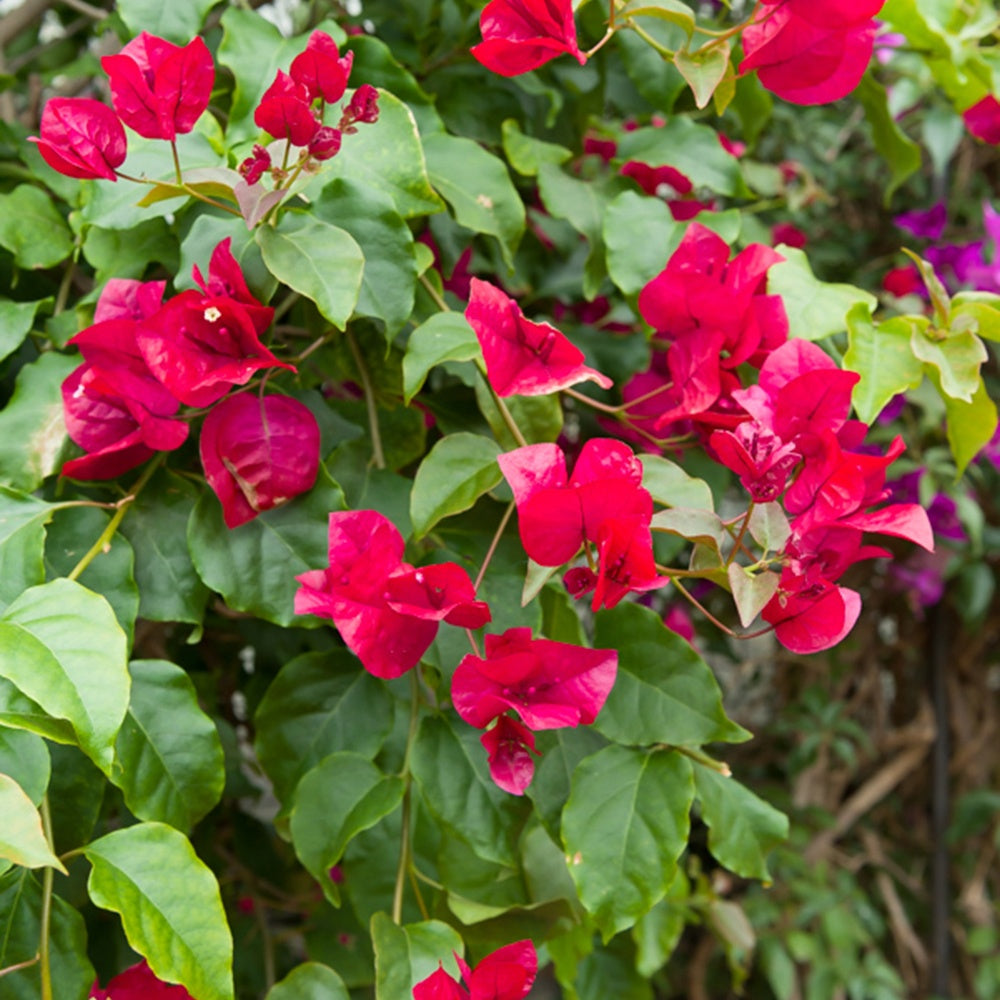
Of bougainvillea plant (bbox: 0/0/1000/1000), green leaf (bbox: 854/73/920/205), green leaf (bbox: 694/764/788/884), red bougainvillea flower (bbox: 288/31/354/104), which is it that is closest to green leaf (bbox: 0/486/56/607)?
bougainvillea plant (bbox: 0/0/1000/1000)

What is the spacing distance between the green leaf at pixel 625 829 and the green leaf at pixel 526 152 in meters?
0.34

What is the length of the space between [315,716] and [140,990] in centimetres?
15

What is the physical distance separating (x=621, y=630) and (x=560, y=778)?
0.08m

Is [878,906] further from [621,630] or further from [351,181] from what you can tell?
Result: [351,181]

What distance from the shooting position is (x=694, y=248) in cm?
49

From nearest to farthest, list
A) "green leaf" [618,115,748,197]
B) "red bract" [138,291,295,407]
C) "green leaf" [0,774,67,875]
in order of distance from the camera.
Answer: "green leaf" [0,774,67,875] → "red bract" [138,291,295,407] → "green leaf" [618,115,748,197]

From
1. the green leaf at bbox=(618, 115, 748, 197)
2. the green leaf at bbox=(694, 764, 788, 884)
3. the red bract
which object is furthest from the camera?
the green leaf at bbox=(618, 115, 748, 197)

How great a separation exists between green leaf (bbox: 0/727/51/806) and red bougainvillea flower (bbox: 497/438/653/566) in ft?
0.65

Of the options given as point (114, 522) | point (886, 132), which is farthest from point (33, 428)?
point (886, 132)

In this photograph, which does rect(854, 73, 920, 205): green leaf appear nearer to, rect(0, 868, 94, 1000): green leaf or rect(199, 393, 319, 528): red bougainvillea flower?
rect(199, 393, 319, 528): red bougainvillea flower

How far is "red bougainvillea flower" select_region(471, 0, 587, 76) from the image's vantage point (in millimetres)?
423

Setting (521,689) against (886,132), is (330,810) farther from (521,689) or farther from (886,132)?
(886,132)

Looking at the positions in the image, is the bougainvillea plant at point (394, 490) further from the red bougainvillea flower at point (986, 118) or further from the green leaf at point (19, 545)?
the red bougainvillea flower at point (986, 118)

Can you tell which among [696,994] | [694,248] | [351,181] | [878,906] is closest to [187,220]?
[351,181]
